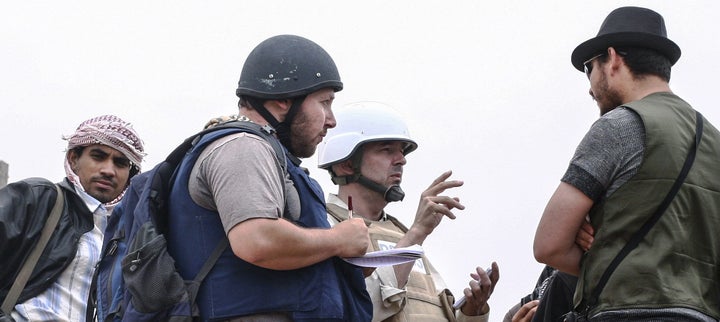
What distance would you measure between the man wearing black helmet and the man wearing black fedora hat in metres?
0.98

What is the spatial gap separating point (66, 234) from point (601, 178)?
3.74m

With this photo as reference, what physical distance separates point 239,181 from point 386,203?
9.75ft

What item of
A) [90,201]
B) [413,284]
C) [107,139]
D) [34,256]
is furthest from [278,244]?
[107,139]

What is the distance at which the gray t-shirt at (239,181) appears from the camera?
201 inches

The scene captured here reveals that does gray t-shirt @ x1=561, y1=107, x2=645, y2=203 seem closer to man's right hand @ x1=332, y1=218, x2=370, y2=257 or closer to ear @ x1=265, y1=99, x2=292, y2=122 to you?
man's right hand @ x1=332, y1=218, x2=370, y2=257

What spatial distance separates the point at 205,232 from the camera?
17.6 feet

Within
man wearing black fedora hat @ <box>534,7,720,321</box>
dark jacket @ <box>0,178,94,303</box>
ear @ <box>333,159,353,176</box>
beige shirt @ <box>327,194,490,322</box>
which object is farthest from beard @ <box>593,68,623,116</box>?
dark jacket @ <box>0,178,94,303</box>

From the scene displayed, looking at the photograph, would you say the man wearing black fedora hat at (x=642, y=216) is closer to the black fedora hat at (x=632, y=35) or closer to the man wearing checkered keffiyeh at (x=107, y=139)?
the black fedora hat at (x=632, y=35)

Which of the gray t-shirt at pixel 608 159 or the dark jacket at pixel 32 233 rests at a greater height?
the gray t-shirt at pixel 608 159

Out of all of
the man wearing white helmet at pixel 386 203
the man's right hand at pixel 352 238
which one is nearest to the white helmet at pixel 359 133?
the man wearing white helmet at pixel 386 203

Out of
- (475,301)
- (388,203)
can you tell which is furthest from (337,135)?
(475,301)

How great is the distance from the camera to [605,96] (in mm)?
5918

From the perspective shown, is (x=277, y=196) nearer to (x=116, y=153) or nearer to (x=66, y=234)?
(x=66, y=234)

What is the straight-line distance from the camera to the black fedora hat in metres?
5.89
